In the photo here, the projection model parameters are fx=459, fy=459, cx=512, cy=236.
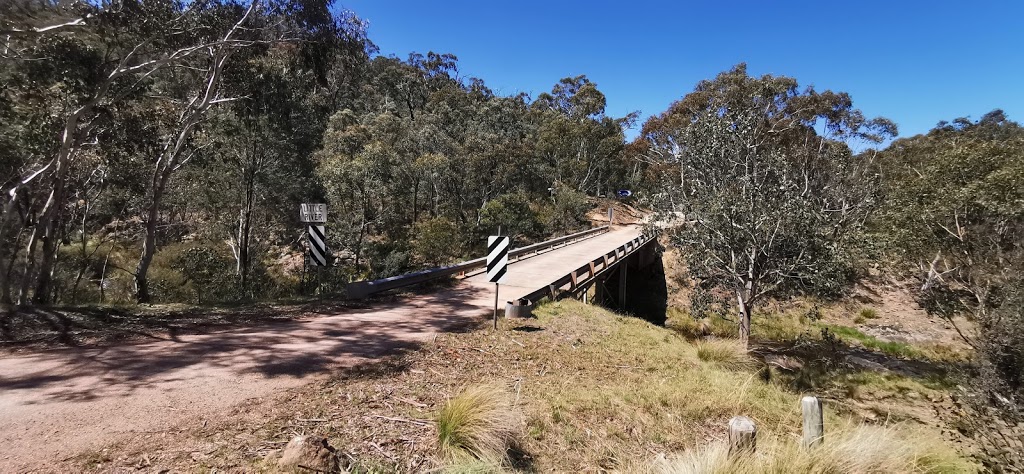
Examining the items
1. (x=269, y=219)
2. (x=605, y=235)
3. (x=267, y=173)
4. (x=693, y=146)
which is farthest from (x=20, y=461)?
(x=605, y=235)

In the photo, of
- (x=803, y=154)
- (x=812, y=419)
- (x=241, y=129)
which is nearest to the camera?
(x=812, y=419)

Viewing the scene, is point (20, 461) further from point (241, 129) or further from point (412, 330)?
point (241, 129)

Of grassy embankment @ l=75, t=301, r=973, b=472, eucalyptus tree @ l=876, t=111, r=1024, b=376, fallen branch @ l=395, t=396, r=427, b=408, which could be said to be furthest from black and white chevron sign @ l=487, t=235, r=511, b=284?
eucalyptus tree @ l=876, t=111, r=1024, b=376

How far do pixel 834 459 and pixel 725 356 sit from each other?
6.11 metres

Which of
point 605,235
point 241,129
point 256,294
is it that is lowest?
point 256,294

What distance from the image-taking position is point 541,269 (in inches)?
701

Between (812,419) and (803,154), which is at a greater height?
(803,154)

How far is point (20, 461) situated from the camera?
3.62 m

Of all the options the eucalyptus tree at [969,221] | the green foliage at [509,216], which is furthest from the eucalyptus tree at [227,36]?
the eucalyptus tree at [969,221]

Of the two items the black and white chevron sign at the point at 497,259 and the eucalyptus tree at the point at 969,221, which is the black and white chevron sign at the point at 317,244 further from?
the eucalyptus tree at the point at 969,221

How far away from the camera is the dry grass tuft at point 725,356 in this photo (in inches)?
381

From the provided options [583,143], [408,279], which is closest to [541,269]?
[408,279]

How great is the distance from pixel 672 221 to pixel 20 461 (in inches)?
539

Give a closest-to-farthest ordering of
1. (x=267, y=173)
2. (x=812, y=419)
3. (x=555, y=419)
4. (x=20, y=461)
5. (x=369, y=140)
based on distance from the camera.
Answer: (x=20, y=461) → (x=812, y=419) → (x=555, y=419) → (x=267, y=173) → (x=369, y=140)
